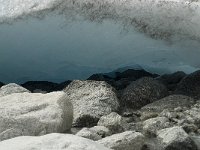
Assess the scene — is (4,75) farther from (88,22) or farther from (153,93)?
(153,93)

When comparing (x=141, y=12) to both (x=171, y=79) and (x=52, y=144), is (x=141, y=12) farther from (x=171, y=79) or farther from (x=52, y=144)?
(x=52, y=144)

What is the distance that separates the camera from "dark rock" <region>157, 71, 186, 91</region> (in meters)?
5.16

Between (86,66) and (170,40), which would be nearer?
(170,40)

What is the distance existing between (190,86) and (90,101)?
3.79 ft

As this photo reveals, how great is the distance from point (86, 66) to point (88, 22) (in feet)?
3.32

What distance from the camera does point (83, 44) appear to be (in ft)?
16.5

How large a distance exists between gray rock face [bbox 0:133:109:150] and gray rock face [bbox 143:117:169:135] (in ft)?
4.04

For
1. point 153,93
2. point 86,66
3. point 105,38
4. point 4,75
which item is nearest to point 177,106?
point 153,93

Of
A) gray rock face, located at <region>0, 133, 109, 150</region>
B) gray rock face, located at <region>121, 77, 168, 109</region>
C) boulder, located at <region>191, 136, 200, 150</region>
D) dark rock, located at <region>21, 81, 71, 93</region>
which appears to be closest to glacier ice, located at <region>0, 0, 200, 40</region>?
gray rock face, located at <region>121, 77, 168, 109</region>

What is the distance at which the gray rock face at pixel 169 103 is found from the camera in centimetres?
420

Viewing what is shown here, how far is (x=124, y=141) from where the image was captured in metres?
3.11

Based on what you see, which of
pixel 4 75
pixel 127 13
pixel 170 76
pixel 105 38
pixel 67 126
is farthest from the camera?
pixel 4 75

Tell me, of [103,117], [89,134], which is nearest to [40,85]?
[103,117]

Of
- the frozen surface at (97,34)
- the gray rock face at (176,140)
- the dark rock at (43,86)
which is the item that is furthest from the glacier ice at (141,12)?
the gray rock face at (176,140)
